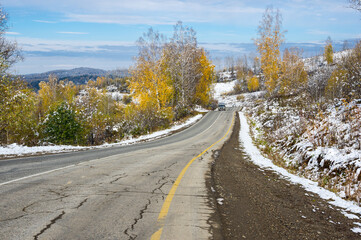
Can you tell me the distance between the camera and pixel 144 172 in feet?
23.5

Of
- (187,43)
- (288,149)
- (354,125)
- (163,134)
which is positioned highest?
(187,43)

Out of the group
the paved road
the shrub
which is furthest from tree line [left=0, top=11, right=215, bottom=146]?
the paved road

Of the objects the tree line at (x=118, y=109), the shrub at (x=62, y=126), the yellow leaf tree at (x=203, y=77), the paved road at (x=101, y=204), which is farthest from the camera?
the yellow leaf tree at (x=203, y=77)

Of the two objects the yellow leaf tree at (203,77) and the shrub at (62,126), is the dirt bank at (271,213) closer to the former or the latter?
the shrub at (62,126)

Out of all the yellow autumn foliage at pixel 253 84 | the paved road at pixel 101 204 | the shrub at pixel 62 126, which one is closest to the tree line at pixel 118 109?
the shrub at pixel 62 126

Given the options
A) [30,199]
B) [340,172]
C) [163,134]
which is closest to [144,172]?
[30,199]

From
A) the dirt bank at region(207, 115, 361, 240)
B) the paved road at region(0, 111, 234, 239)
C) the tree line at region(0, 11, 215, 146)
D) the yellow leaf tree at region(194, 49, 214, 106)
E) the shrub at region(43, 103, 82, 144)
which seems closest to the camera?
the paved road at region(0, 111, 234, 239)

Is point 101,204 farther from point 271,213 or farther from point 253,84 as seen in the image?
point 253,84

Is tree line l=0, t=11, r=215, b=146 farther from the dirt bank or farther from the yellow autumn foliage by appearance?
the yellow autumn foliage

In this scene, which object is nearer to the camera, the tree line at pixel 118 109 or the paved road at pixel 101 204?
the paved road at pixel 101 204

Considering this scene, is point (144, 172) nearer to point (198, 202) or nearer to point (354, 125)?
point (198, 202)

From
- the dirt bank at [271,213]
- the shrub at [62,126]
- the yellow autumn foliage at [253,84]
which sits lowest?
the shrub at [62,126]

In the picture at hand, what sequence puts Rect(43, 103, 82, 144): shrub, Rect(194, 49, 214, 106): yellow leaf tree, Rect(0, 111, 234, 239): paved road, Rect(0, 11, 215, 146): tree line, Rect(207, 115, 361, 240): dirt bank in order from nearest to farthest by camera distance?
1. Rect(0, 111, 234, 239): paved road
2. Rect(207, 115, 361, 240): dirt bank
3. Rect(0, 11, 215, 146): tree line
4. Rect(43, 103, 82, 144): shrub
5. Rect(194, 49, 214, 106): yellow leaf tree

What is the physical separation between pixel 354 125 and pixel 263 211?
5.77 metres
